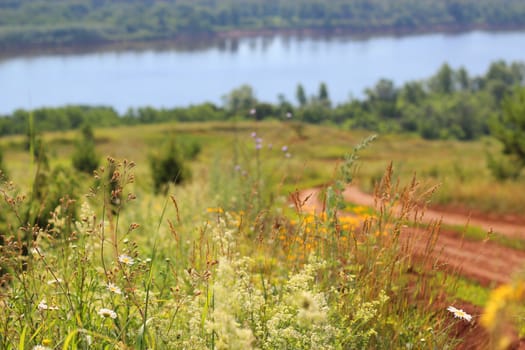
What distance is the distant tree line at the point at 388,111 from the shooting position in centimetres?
9362

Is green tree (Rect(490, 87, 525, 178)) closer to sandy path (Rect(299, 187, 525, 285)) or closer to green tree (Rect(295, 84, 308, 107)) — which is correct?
sandy path (Rect(299, 187, 525, 285))

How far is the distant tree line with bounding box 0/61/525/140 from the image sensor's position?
307ft

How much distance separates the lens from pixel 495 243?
10.2 meters

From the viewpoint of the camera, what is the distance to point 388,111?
109 metres

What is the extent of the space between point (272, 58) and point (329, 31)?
55.6 meters

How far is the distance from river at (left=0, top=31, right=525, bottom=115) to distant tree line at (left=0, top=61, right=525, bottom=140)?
641cm

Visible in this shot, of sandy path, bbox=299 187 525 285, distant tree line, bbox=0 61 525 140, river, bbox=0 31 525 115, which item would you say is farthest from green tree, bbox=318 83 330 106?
sandy path, bbox=299 187 525 285

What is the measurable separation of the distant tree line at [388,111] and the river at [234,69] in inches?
252

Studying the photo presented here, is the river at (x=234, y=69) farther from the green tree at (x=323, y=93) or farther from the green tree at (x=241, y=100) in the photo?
the green tree at (x=241, y=100)

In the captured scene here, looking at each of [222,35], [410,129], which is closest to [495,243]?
[410,129]

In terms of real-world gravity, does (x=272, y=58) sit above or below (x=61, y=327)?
below

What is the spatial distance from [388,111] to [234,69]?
1541 inches

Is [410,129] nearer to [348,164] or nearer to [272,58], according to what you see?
[272,58]

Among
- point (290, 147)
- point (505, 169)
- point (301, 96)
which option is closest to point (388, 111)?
point (301, 96)
